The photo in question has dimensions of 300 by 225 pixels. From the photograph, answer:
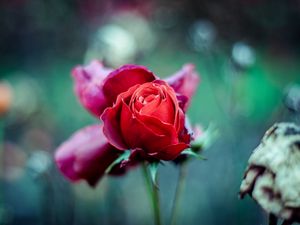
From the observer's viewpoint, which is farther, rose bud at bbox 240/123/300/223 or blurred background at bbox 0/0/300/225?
blurred background at bbox 0/0/300/225

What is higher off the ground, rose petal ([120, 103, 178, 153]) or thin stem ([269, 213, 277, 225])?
rose petal ([120, 103, 178, 153])

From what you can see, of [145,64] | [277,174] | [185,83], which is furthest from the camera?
[145,64]

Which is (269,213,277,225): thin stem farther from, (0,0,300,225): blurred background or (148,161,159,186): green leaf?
(0,0,300,225): blurred background

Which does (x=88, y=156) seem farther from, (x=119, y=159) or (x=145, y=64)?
(x=145, y=64)

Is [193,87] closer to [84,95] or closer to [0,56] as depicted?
[84,95]

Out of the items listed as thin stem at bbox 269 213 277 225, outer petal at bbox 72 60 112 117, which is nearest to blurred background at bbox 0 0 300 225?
outer petal at bbox 72 60 112 117

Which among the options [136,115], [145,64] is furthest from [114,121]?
[145,64]

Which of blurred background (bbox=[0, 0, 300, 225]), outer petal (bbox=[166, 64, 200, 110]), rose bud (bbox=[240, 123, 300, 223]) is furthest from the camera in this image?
blurred background (bbox=[0, 0, 300, 225])

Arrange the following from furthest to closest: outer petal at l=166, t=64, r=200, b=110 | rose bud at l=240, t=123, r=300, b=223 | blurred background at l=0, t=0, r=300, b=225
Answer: blurred background at l=0, t=0, r=300, b=225 → outer petal at l=166, t=64, r=200, b=110 → rose bud at l=240, t=123, r=300, b=223
